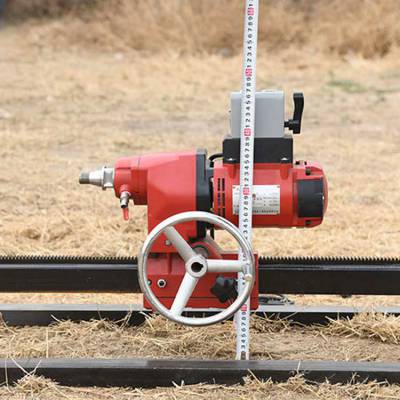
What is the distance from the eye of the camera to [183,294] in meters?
3.18

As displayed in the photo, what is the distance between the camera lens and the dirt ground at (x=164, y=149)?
3.73 metres

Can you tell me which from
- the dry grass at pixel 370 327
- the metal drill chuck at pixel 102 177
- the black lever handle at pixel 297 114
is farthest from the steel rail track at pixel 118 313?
the black lever handle at pixel 297 114

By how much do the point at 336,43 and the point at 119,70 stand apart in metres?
3.17

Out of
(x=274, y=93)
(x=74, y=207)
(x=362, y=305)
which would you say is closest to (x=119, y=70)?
(x=74, y=207)

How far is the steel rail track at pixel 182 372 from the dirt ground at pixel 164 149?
0.04 m

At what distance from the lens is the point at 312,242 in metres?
5.45

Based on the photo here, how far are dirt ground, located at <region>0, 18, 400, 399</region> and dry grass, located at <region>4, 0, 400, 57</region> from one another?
0.37 m

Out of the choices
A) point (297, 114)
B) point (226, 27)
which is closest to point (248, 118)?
point (297, 114)

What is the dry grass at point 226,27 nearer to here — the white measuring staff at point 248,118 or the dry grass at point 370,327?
the dry grass at point 370,327

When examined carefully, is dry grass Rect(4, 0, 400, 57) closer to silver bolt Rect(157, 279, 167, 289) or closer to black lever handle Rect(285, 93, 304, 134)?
black lever handle Rect(285, 93, 304, 134)

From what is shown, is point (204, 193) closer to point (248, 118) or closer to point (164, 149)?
point (248, 118)

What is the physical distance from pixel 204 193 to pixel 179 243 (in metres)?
0.24

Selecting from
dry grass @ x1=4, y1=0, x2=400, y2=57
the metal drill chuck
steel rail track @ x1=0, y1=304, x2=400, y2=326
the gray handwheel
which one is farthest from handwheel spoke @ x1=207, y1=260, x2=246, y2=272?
dry grass @ x1=4, y1=0, x2=400, y2=57

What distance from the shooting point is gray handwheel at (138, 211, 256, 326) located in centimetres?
309
